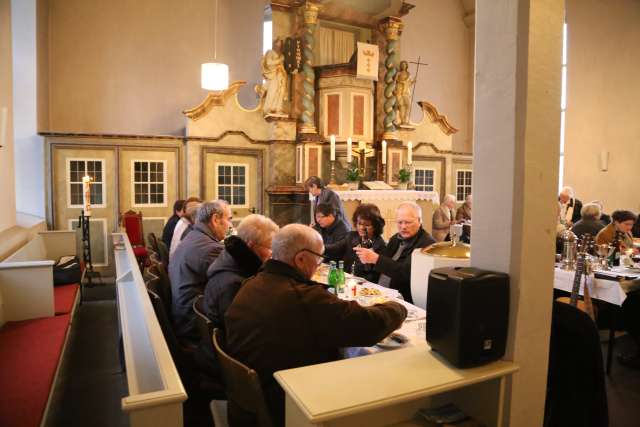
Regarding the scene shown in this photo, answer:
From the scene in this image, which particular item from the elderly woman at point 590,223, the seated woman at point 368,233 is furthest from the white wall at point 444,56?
the seated woman at point 368,233

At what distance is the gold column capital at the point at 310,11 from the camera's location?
30.5ft

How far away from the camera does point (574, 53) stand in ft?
41.0

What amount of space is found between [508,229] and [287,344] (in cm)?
102

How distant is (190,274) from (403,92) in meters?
7.82

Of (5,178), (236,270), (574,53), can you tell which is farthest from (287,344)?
(574,53)

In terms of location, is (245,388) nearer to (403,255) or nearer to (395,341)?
(395,341)

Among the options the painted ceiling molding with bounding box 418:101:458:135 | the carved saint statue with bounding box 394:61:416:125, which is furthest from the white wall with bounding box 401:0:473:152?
the carved saint statue with bounding box 394:61:416:125

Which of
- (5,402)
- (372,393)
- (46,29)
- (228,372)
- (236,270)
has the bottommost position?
(5,402)

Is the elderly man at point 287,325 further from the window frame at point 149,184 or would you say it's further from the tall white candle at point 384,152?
the tall white candle at point 384,152

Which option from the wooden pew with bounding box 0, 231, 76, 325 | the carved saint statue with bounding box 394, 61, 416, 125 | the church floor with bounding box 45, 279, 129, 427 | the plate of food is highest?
the carved saint statue with bounding box 394, 61, 416, 125

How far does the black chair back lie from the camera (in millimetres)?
2027

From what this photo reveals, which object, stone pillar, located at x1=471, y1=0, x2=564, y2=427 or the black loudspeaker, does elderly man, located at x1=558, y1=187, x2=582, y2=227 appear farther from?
the black loudspeaker

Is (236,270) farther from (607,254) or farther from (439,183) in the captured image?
(439,183)

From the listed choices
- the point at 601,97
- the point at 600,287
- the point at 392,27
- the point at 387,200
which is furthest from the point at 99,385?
the point at 601,97
